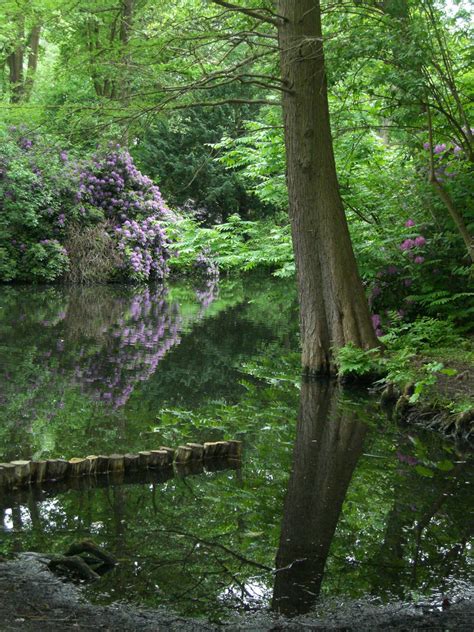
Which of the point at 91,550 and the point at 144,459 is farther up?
the point at 144,459

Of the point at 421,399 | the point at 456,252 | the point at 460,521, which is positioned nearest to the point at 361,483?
the point at 460,521

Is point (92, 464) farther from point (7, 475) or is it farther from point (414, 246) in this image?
point (414, 246)

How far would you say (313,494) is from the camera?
5.37m

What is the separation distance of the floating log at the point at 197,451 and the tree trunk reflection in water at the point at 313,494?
78 centimetres

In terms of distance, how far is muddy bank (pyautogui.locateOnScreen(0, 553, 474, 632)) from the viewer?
327cm

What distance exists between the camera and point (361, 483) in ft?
18.7

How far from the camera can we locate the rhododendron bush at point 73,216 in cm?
2178

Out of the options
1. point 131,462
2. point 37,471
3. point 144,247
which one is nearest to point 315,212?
point 131,462

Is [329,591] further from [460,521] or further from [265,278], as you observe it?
[265,278]

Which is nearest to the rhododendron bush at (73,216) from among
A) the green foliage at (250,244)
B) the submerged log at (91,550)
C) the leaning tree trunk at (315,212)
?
the green foliage at (250,244)

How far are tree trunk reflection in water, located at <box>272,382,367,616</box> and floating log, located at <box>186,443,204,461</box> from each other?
784mm

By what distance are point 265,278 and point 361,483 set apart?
1106 inches

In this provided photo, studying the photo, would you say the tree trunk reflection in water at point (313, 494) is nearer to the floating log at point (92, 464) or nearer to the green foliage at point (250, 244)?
the floating log at point (92, 464)

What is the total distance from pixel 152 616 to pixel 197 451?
9.06 ft
